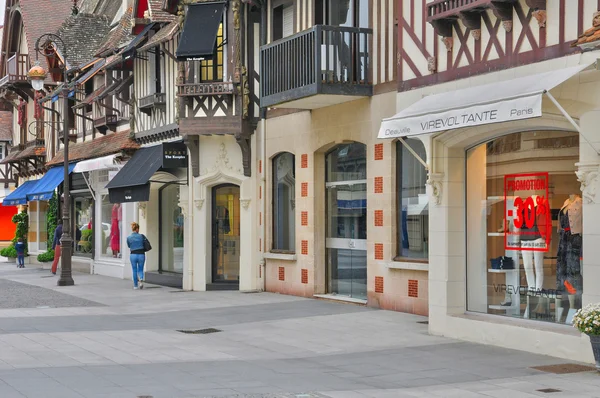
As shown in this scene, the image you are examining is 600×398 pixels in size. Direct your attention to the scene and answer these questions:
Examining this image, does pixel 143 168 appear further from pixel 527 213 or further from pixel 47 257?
pixel 527 213

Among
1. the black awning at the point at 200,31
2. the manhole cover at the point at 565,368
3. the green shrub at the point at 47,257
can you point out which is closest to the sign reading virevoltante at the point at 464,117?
the manhole cover at the point at 565,368

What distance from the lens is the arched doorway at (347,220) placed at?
19078 mm

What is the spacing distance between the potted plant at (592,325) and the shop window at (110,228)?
20441 millimetres

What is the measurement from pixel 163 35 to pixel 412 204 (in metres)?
9.64

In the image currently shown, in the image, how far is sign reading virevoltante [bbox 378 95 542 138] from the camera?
36.1ft

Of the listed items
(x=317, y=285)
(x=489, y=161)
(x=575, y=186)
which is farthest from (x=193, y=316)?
(x=575, y=186)

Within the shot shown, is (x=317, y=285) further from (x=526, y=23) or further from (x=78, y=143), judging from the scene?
(x=78, y=143)

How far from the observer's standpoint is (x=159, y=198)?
27.4 meters

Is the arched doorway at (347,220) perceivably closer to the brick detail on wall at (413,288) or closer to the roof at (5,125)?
the brick detail on wall at (413,288)

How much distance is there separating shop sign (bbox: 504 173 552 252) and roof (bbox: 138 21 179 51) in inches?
470

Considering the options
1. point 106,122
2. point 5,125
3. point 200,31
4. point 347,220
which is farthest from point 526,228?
point 5,125

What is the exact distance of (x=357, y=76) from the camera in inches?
719

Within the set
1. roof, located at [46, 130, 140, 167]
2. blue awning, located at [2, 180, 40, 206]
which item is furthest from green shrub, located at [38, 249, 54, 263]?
roof, located at [46, 130, 140, 167]

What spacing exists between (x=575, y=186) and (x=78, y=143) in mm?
24004
